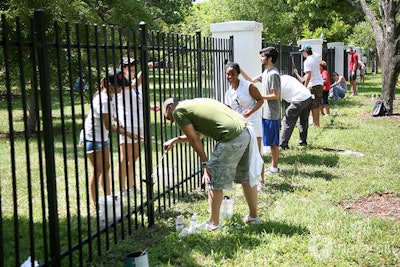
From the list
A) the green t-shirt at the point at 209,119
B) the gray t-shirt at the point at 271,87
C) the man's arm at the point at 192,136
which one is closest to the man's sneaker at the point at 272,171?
the gray t-shirt at the point at 271,87

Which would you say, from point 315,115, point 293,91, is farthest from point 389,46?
point 293,91

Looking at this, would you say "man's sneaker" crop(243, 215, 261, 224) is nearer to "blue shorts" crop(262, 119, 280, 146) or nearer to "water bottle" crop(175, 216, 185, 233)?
"water bottle" crop(175, 216, 185, 233)

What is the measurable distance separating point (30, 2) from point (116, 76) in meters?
7.09

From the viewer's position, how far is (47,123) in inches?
155

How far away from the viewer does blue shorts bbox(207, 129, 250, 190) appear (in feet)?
16.6

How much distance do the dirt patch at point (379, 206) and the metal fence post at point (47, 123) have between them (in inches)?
Result: 141

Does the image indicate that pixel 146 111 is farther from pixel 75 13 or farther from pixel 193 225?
pixel 75 13

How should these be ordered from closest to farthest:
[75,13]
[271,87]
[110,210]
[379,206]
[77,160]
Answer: [77,160]
[110,210]
[379,206]
[271,87]
[75,13]

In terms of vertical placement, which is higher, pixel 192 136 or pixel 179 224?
pixel 192 136

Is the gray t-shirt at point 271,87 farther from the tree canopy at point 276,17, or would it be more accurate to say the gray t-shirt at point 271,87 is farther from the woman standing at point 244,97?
the tree canopy at point 276,17

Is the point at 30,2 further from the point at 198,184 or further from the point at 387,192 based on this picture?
the point at 387,192

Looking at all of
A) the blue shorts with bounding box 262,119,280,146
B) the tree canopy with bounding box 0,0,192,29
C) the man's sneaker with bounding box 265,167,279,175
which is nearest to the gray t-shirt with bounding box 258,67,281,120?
the blue shorts with bounding box 262,119,280,146

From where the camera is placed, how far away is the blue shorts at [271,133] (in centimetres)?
766

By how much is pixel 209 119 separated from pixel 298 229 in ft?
4.96
